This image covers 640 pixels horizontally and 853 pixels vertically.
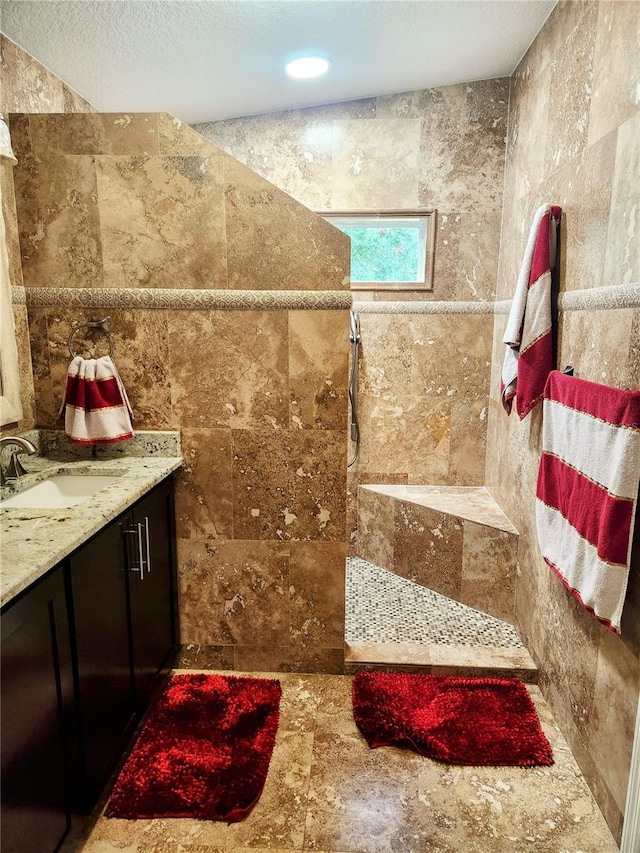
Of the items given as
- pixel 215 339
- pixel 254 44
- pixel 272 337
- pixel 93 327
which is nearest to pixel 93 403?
pixel 93 327

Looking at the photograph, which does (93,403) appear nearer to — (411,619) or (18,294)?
(18,294)

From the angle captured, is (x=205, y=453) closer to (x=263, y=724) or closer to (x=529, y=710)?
(x=263, y=724)

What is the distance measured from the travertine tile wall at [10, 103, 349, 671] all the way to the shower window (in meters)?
1.25

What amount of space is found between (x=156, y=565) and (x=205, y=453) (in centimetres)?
48

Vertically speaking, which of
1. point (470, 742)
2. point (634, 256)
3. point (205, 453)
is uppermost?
point (634, 256)

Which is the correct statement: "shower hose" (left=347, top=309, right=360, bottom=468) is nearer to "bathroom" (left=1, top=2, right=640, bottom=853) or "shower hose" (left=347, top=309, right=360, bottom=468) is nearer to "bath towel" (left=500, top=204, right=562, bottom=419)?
"bathroom" (left=1, top=2, right=640, bottom=853)

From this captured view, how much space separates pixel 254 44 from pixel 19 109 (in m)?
1.00

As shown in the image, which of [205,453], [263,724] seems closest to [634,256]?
[205,453]

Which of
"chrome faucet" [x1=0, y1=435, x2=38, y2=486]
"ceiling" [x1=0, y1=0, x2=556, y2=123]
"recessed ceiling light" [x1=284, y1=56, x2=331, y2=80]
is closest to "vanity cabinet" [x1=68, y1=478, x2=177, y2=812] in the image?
"chrome faucet" [x1=0, y1=435, x2=38, y2=486]

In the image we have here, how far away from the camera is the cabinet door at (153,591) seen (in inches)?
73.0

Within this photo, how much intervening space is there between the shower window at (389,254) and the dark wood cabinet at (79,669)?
185 cm

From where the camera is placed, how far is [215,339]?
210 cm

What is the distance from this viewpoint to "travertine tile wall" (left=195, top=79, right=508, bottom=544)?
3.02 metres

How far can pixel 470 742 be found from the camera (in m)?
1.94
